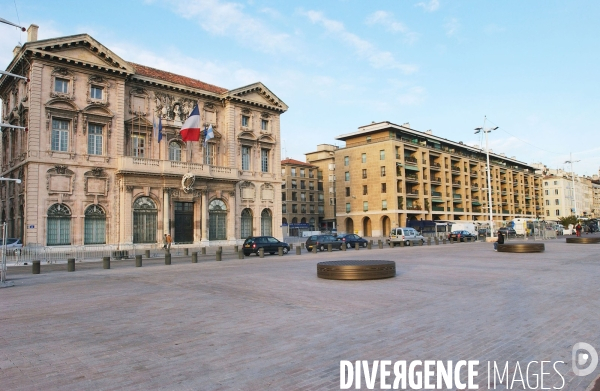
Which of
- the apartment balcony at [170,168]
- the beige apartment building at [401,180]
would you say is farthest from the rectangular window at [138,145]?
the beige apartment building at [401,180]

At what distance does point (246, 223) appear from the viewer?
1759 inches

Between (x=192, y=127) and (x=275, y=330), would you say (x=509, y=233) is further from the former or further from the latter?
(x=275, y=330)

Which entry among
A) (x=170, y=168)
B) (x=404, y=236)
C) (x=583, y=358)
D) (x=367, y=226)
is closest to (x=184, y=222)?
(x=170, y=168)

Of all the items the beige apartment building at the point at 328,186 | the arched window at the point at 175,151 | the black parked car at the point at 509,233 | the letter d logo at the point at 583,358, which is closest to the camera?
the letter d logo at the point at 583,358

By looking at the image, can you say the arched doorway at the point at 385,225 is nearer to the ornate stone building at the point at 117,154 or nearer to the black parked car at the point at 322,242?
the ornate stone building at the point at 117,154

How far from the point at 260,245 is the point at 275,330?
24.2m

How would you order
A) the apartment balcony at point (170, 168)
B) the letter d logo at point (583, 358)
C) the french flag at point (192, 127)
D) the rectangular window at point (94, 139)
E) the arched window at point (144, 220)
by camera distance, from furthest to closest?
the arched window at point (144, 220) < the apartment balcony at point (170, 168) < the rectangular window at point (94, 139) < the french flag at point (192, 127) < the letter d logo at point (583, 358)

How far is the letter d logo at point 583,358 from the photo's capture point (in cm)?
521

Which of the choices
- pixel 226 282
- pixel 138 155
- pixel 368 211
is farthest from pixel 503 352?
pixel 368 211

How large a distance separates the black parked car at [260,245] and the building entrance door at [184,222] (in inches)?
391

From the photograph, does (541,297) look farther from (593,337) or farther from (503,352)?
(503,352)

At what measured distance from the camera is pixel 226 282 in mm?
14461

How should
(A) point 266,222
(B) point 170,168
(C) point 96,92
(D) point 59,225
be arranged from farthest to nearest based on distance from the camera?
(A) point 266,222, (B) point 170,168, (C) point 96,92, (D) point 59,225

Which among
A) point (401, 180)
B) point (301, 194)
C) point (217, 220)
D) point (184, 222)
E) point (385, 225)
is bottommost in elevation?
point (385, 225)
